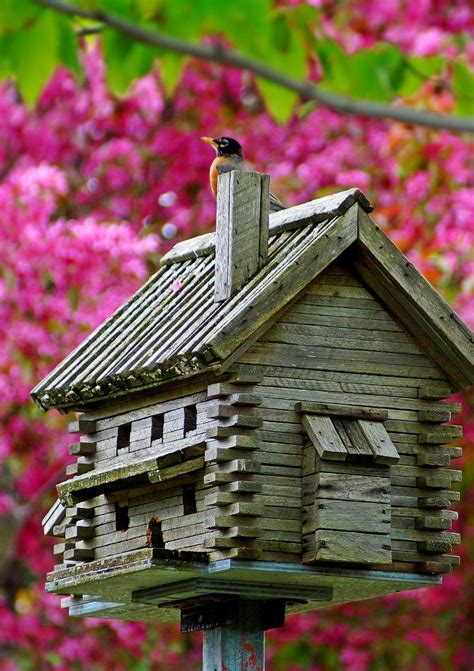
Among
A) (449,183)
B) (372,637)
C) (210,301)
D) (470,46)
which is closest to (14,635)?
(372,637)

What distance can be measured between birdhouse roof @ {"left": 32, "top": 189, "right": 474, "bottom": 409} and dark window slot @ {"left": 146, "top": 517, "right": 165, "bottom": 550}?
540 mm

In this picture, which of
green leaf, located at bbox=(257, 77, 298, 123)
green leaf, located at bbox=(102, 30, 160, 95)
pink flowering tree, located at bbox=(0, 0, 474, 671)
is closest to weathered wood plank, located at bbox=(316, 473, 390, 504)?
green leaf, located at bbox=(257, 77, 298, 123)

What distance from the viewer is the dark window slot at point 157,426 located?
Answer: 590 centimetres

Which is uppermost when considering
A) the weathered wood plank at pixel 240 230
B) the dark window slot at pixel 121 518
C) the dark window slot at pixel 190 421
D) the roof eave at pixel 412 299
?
the weathered wood plank at pixel 240 230

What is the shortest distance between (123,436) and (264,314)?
973 millimetres

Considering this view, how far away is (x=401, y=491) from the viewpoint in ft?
19.0

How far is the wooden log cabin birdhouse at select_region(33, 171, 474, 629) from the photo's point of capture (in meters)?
5.45

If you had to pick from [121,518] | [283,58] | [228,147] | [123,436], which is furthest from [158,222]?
[283,58]

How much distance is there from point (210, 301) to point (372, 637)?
8959 millimetres

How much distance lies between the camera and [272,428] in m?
5.54

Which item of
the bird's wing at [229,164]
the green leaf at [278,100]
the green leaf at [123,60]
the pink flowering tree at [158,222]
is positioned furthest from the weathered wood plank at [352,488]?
the pink flowering tree at [158,222]

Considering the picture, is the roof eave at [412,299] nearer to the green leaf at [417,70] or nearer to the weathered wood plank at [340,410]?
the weathered wood plank at [340,410]

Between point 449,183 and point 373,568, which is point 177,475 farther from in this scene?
point 449,183

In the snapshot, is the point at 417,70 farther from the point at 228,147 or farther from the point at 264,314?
the point at 228,147
